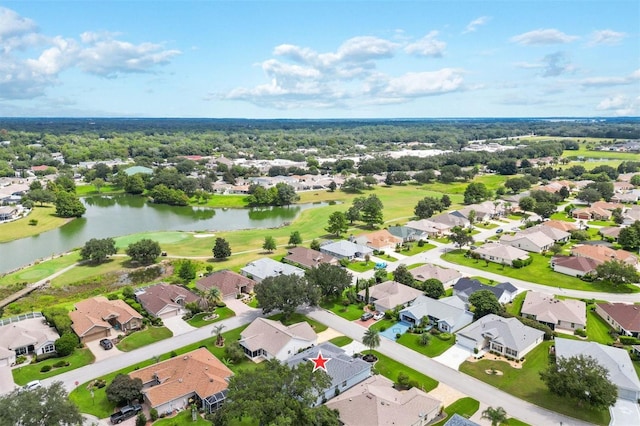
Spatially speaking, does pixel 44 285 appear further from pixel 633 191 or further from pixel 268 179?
pixel 633 191

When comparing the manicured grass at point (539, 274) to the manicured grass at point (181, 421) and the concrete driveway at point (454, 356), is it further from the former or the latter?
the manicured grass at point (181, 421)

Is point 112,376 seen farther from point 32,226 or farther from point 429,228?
point 32,226

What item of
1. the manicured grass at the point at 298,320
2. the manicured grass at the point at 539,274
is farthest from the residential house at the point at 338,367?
the manicured grass at the point at 539,274

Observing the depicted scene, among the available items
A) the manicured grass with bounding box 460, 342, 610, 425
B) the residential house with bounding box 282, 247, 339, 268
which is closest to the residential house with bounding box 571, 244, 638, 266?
the manicured grass with bounding box 460, 342, 610, 425

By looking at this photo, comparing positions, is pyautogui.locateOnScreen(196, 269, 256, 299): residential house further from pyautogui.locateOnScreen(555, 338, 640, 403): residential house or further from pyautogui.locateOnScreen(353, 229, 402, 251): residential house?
pyautogui.locateOnScreen(555, 338, 640, 403): residential house

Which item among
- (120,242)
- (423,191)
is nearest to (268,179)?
(423,191)

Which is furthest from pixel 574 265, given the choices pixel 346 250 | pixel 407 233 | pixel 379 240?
pixel 346 250
